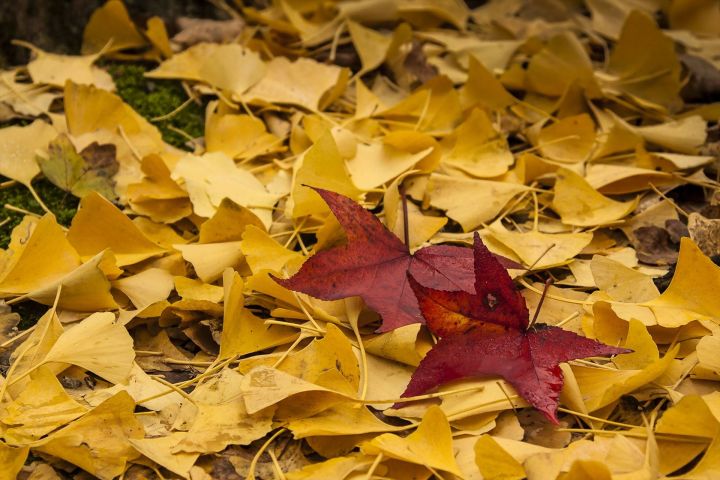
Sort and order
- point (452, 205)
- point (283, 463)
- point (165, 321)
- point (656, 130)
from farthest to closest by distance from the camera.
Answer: point (656, 130), point (452, 205), point (165, 321), point (283, 463)

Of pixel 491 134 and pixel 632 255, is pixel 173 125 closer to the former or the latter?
pixel 491 134

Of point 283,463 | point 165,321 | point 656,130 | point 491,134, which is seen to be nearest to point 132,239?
point 165,321

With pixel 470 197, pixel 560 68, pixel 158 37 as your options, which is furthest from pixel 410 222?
pixel 158 37

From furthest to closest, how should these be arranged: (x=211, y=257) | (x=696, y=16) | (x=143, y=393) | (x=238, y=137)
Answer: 1. (x=696, y=16)
2. (x=238, y=137)
3. (x=211, y=257)
4. (x=143, y=393)

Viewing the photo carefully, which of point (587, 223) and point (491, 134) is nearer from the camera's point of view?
point (587, 223)

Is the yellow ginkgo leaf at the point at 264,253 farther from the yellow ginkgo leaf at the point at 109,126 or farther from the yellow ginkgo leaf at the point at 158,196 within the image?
the yellow ginkgo leaf at the point at 109,126

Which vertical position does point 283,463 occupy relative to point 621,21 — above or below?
below

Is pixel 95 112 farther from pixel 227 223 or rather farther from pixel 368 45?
pixel 368 45
